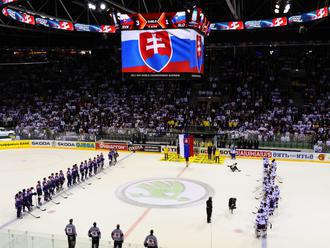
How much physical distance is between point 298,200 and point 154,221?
6798 mm

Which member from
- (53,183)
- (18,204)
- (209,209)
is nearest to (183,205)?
(209,209)

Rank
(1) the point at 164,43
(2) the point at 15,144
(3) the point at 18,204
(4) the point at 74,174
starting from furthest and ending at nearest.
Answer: (2) the point at 15,144, (4) the point at 74,174, (1) the point at 164,43, (3) the point at 18,204

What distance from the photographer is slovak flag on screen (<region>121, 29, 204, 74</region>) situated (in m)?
17.2

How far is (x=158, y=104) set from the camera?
33312 millimetres

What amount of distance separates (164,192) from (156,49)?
6.88 m

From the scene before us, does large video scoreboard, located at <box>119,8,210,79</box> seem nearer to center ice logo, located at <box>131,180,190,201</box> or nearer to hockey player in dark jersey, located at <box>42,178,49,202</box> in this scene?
center ice logo, located at <box>131,180,190,201</box>

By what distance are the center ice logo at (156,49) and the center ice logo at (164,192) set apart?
5.89 meters

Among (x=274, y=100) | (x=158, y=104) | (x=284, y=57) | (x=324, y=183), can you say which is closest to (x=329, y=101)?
(x=274, y=100)

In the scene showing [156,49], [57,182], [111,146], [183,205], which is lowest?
[183,205]

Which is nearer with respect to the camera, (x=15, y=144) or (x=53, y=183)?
(x=53, y=183)

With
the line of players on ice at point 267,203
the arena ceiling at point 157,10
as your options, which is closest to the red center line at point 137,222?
the line of players on ice at point 267,203

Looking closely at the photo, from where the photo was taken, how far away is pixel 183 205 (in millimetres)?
15727

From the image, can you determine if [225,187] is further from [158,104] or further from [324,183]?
[158,104]

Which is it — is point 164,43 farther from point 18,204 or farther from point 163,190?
point 18,204
